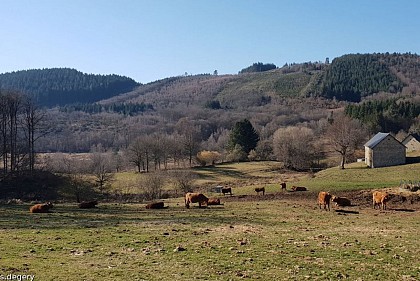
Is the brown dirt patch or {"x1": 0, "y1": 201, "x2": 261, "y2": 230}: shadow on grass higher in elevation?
{"x1": 0, "y1": 201, "x2": 261, "y2": 230}: shadow on grass

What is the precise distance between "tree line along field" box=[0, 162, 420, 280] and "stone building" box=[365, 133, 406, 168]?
34.4 meters

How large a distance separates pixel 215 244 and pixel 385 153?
56.1 m

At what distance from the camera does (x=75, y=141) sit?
571ft

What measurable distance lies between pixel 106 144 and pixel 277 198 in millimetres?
139265

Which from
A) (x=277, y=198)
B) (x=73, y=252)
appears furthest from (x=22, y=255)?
(x=277, y=198)

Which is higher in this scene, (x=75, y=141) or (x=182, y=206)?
(x=75, y=141)

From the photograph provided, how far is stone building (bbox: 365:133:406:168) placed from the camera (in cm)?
6600

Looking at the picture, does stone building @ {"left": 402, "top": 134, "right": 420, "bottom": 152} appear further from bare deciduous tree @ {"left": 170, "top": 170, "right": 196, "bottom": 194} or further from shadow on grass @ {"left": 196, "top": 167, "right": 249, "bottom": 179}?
bare deciduous tree @ {"left": 170, "top": 170, "right": 196, "bottom": 194}

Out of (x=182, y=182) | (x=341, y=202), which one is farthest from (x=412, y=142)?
(x=341, y=202)

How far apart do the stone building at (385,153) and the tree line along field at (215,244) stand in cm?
3437

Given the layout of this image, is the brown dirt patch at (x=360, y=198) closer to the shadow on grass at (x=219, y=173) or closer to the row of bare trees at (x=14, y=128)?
the row of bare trees at (x=14, y=128)

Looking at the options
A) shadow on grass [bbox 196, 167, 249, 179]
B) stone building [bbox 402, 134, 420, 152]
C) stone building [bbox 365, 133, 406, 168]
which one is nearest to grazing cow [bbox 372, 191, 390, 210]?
stone building [bbox 365, 133, 406, 168]

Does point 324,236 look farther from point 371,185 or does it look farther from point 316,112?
point 316,112

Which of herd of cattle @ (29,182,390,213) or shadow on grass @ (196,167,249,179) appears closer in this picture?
herd of cattle @ (29,182,390,213)
